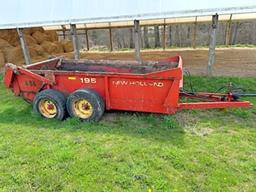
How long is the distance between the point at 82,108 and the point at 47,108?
85cm

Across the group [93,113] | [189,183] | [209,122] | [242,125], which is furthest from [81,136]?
[242,125]

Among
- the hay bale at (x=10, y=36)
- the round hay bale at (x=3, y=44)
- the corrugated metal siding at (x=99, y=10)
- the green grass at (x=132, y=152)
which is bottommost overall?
the green grass at (x=132, y=152)

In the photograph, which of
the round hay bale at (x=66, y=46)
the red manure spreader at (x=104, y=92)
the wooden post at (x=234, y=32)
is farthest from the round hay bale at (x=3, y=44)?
the wooden post at (x=234, y=32)

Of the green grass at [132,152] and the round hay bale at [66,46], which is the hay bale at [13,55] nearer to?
the round hay bale at [66,46]

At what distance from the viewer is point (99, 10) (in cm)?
873

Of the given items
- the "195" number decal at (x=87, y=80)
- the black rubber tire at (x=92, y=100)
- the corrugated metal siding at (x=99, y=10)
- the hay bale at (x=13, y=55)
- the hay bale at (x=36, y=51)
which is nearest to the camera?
the black rubber tire at (x=92, y=100)

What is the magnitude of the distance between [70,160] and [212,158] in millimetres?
2198

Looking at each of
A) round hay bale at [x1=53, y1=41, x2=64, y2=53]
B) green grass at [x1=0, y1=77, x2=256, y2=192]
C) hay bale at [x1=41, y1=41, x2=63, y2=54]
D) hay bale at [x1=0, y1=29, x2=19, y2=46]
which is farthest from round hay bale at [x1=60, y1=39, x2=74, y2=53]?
green grass at [x1=0, y1=77, x2=256, y2=192]

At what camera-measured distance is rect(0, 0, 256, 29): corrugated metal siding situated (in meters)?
7.46

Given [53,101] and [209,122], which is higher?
[53,101]

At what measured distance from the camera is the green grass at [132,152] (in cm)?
372

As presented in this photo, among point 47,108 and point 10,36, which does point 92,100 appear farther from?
point 10,36

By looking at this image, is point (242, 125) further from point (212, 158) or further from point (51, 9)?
point (51, 9)

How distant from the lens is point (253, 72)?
9.17 meters
